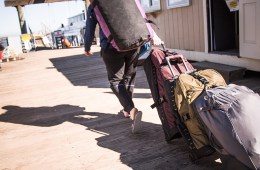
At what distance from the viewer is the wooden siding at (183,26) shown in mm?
6402

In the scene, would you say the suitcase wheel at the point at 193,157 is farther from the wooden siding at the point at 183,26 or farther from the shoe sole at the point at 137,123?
the wooden siding at the point at 183,26

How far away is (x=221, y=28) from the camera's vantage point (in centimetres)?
625

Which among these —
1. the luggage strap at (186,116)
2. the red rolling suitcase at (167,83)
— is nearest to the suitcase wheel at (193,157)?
the red rolling suitcase at (167,83)

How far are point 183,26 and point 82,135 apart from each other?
14.6 feet

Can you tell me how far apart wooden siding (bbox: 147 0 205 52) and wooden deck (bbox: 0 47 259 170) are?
1641 mm

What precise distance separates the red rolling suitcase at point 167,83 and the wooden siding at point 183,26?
3846 mm

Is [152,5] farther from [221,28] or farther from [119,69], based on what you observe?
[119,69]

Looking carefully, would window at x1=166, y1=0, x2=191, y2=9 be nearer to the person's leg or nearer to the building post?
the person's leg

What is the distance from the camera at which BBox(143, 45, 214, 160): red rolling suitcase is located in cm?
251

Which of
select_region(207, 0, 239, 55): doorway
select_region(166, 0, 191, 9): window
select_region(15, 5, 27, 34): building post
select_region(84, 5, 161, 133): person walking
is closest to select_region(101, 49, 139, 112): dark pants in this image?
select_region(84, 5, 161, 133): person walking

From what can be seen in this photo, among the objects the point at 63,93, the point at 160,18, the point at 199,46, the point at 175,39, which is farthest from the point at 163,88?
the point at 160,18

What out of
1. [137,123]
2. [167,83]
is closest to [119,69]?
[137,123]

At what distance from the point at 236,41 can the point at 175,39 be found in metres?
1.64

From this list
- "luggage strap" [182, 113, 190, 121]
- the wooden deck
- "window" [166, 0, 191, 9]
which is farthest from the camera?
"window" [166, 0, 191, 9]
